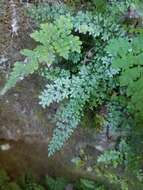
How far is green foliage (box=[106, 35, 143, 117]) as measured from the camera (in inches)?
106

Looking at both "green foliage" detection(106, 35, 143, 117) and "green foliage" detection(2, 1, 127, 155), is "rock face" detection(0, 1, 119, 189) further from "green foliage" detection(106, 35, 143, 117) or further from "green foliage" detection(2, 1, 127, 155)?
"green foliage" detection(106, 35, 143, 117)

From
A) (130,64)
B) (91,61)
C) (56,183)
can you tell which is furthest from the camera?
(56,183)

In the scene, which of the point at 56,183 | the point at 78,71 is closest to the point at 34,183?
the point at 56,183

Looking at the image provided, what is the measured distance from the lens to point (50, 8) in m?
3.07

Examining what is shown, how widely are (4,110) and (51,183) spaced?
94cm

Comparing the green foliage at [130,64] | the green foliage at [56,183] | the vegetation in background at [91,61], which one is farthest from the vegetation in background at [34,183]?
the green foliage at [130,64]

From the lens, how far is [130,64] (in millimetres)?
2744

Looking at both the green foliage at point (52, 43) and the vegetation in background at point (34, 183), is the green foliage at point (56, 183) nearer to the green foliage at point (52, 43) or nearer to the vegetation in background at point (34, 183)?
the vegetation in background at point (34, 183)

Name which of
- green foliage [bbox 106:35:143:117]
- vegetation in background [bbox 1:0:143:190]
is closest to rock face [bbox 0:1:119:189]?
vegetation in background [bbox 1:0:143:190]

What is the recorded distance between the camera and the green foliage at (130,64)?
8.85 feet

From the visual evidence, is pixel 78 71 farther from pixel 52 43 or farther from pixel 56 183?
pixel 56 183

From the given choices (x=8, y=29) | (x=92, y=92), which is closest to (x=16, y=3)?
(x=8, y=29)

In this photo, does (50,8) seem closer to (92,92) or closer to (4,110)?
(92,92)

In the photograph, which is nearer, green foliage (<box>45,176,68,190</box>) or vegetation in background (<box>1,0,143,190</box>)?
vegetation in background (<box>1,0,143,190</box>)
